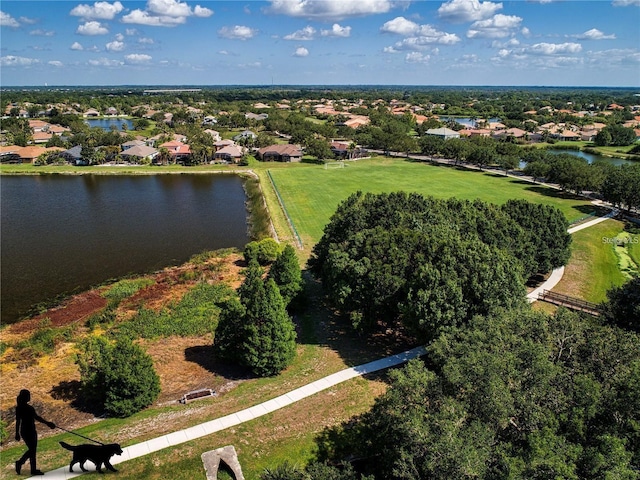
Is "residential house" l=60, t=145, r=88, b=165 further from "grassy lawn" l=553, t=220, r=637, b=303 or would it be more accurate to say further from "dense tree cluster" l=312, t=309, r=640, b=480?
"dense tree cluster" l=312, t=309, r=640, b=480

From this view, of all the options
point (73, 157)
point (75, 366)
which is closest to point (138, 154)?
point (73, 157)

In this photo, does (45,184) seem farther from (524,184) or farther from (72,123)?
(524,184)

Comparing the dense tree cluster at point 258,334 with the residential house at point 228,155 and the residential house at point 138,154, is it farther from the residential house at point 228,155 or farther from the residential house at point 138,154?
the residential house at point 138,154

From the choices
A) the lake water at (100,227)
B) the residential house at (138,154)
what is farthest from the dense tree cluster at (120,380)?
the residential house at (138,154)

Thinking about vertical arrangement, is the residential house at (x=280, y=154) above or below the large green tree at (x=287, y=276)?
above

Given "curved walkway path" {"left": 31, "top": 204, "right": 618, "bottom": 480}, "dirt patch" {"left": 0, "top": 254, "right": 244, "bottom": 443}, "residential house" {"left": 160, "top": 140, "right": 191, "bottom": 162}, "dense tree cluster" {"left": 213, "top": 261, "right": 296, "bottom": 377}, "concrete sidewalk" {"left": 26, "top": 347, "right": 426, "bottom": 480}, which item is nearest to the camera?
"concrete sidewalk" {"left": 26, "top": 347, "right": 426, "bottom": 480}

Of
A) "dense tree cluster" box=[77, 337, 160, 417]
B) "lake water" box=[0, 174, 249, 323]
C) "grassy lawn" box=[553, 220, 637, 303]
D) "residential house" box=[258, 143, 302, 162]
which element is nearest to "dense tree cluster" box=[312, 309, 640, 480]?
"dense tree cluster" box=[77, 337, 160, 417]

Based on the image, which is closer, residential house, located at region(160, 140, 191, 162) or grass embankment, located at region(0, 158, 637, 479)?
grass embankment, located at region(0, 158, 637, 479)

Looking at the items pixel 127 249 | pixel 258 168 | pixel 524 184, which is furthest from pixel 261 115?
pixel 127 249
